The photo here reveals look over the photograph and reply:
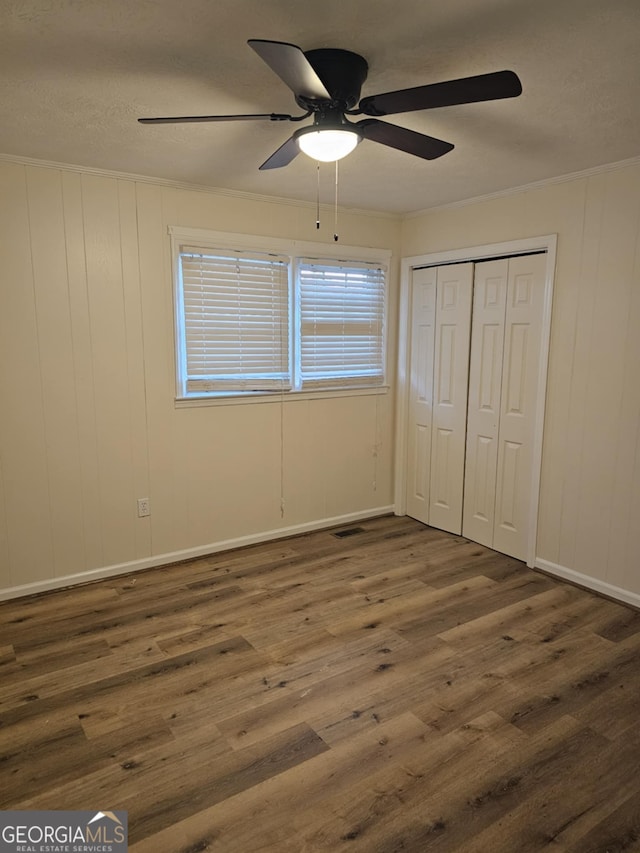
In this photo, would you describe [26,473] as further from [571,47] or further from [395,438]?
[571,47]

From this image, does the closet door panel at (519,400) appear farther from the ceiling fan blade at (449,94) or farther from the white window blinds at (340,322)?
the ceiling fan blade at (449,94)

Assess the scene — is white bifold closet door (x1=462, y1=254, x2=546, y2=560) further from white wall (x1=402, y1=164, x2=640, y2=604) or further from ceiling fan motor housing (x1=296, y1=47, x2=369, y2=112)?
ceiling fan motor housing (x1=296, y1=47, x2=369, y2=112)

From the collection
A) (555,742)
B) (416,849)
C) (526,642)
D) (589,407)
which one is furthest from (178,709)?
(589,407)

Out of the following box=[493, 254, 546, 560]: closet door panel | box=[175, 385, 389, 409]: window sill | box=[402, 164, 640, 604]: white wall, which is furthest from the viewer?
box=[175, 385, 389, 409]: window sill

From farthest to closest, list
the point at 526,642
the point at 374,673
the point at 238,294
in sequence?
the point at 238,294 → the point at 526,642 → the point at 374,673

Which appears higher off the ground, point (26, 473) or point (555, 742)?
point (26, 473)

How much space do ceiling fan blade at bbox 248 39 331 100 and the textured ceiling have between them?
0.64ft

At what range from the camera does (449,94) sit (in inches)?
66.2

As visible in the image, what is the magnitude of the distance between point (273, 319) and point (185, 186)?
1.04 metres

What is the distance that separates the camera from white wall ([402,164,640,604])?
309 centimetres

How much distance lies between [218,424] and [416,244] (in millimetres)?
2180

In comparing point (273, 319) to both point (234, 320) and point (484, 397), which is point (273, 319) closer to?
point (234, 320)

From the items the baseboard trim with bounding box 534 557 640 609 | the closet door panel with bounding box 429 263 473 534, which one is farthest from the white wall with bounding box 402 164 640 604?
the closet door panel with bounding box 429 263 473 534

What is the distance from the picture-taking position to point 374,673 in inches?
101
